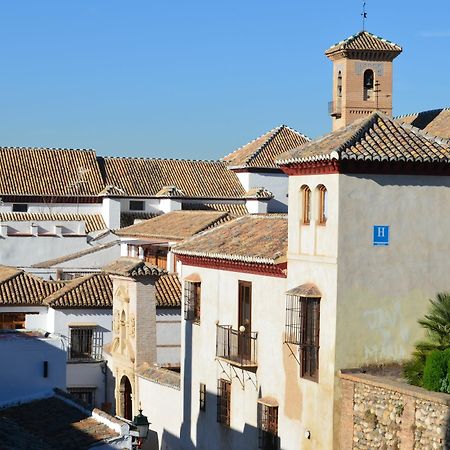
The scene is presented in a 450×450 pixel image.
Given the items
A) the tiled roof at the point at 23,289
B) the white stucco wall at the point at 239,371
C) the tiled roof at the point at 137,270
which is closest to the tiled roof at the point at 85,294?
the tiled roof at the point at 23,289

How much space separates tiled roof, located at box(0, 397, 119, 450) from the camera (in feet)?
54.2

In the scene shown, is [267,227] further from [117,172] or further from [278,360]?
[117,172]

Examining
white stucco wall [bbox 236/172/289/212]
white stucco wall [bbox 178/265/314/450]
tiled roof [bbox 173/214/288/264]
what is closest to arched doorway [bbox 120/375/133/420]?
white stucco wall [bbox 178/265/314/450]

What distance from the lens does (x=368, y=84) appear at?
1104 inches

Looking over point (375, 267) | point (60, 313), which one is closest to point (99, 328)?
point (60, 313)

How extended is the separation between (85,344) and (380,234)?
15.7 meters

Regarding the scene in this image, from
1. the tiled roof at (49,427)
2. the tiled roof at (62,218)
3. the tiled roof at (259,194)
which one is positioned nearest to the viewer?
the tiled roof at (49,427)

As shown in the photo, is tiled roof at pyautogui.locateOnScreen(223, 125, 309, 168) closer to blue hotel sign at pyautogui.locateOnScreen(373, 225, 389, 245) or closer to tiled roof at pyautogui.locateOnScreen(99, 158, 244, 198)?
tiled roof at pyautogui.locateOnScreen(99, 158, 244, 198)

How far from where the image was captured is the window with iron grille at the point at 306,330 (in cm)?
1973

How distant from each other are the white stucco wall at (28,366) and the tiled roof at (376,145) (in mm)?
5365

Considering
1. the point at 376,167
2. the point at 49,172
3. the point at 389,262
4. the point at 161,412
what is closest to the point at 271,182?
the point at 49,172

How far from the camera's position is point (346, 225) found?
63.0 ft

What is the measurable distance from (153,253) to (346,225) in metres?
21.1

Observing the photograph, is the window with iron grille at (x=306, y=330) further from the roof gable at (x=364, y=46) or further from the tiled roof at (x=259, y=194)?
the tiled roof at (x=259, y=194)
